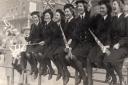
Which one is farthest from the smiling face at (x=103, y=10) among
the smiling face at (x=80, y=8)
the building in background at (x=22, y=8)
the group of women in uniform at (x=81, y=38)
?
the building in background at (x=22, y=8)

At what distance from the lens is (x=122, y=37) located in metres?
4.08

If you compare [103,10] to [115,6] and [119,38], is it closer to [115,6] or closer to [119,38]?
[115,6]

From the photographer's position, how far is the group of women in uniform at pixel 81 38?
411 centimetres

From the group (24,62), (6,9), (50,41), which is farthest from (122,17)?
(6,9)

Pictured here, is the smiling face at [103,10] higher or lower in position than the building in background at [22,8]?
higher

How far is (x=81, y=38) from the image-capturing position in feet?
15.0

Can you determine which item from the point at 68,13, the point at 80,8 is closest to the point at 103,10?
the point at 80,8

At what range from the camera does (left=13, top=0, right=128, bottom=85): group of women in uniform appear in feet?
13.5

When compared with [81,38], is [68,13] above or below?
above

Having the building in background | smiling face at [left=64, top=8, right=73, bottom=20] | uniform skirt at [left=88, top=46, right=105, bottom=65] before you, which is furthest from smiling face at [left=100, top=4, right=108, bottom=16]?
the building in background

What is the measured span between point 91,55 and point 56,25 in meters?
1.04

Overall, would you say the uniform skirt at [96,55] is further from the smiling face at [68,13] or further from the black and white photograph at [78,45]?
the smiling face at [68,13]

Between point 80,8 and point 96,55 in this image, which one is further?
point 80,8

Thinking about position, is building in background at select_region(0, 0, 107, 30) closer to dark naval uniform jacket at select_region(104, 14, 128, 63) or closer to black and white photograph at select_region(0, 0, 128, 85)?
black and white photograph at select_region(0, 0, 128, 85)
